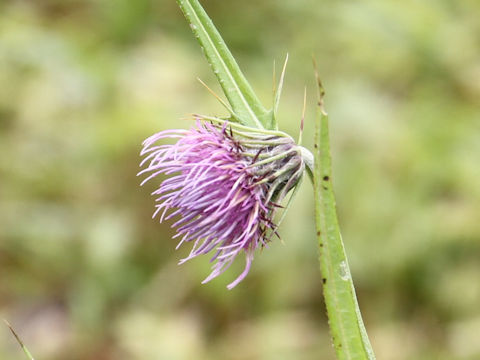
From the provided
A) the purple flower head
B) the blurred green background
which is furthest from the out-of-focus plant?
the blurred green background

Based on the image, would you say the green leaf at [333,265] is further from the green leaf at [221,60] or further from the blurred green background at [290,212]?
the blurred green background at [290,212]

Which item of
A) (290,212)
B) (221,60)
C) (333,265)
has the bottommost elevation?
(333,265)

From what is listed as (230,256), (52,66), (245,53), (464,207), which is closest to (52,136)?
(52,66)

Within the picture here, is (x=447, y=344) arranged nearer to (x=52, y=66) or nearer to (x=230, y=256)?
(x=230, y=256)

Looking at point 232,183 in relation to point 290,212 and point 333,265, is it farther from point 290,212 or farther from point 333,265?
point 290,212

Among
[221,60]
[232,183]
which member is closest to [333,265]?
[232,183]

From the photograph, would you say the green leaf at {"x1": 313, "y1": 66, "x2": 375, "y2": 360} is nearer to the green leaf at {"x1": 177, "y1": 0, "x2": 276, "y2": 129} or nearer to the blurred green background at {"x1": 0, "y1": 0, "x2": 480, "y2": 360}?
the green leaf at {"x1": 177, "y1": 0, "x2": 276, "y2": 129}
